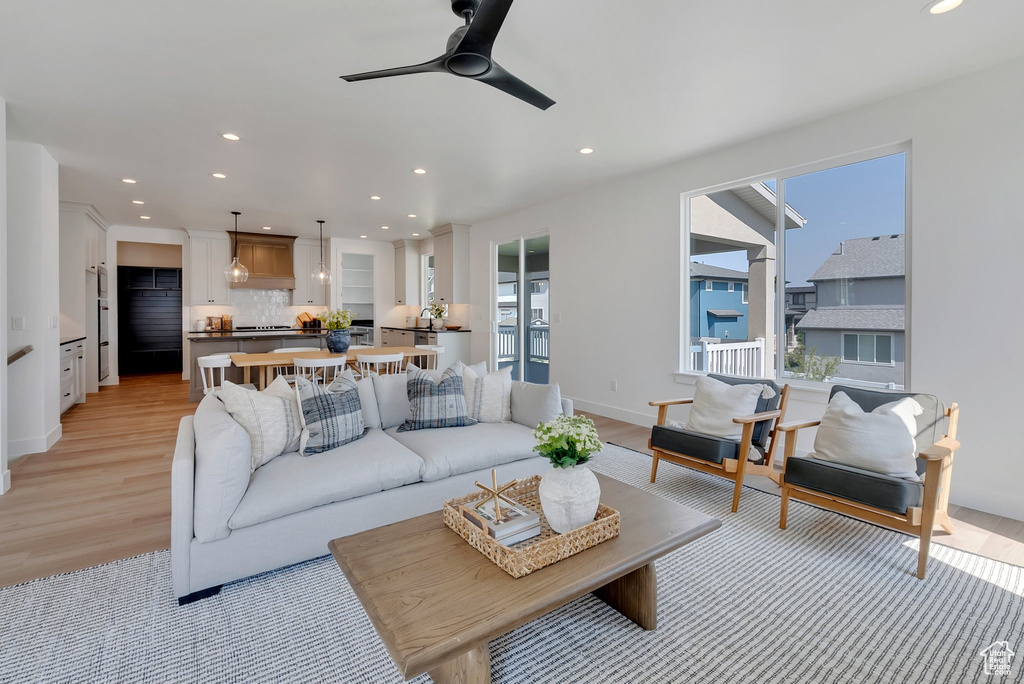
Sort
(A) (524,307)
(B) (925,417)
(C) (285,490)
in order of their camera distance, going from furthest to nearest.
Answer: (A) (524,307)
(B) (925,417)
(C) (285,490)

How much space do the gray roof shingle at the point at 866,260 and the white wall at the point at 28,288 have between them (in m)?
6.65

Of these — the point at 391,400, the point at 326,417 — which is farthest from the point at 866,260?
the point at 326,417

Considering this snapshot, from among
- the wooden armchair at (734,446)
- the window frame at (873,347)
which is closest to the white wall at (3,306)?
the wooden armchair at (734,446)

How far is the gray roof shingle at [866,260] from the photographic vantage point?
338cm

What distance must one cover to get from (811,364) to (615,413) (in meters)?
2.07

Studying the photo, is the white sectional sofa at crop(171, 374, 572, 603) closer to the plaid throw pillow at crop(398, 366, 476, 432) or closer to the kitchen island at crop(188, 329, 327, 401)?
the plaid throw pillow at crop(398, 366, 476, 432)

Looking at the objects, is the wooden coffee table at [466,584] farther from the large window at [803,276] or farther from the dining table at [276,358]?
the dining table at [276,358]

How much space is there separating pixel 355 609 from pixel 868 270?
159 inches

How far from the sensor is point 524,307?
22.4 ft

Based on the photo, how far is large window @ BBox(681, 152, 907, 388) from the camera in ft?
11.3

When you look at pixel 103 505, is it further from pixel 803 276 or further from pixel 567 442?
pixel 803 276

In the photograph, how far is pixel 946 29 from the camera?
8.03ft

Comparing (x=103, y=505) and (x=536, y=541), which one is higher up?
(x=536, y=541)

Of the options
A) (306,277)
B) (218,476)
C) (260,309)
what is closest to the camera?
(218,476)
